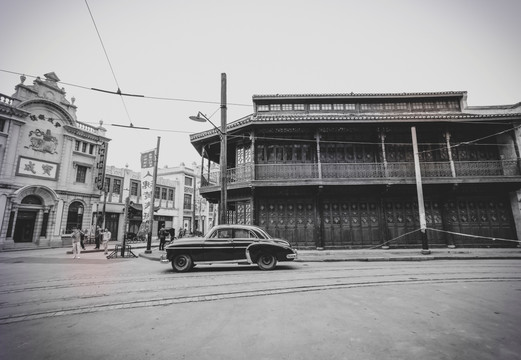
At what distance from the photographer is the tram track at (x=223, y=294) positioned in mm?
4406

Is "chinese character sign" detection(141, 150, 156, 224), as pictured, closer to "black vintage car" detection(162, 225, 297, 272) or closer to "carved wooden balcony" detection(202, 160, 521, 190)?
"carved wooden balcony" detection(202, 160, 521, 190)

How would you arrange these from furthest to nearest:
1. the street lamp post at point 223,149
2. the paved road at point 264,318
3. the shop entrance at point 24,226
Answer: the shop entrance at point 24,226
the street lamp post at point 223,149
the paved road at point 264,318

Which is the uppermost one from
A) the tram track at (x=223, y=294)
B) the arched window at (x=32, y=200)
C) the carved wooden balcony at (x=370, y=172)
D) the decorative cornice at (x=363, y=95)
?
the decorative cornice at (x=363, y=95)

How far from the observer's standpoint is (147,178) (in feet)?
51.9

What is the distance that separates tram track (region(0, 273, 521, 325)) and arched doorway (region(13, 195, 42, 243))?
2238cm

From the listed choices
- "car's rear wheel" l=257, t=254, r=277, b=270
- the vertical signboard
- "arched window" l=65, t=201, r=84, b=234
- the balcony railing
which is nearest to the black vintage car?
"car's rear wheel" l=257, t=254, r=277, b=270

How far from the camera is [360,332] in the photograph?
3.43 metres

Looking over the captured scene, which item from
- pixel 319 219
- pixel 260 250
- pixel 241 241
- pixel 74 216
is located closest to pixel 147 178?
pixel 241 241

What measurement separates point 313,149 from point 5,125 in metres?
24.8

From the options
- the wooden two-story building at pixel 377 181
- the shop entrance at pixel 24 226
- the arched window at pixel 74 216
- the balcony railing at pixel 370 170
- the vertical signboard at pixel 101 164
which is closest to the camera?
the wooden two-story building at pixel 377 181

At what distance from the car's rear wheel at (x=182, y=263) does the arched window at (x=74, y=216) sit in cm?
2100

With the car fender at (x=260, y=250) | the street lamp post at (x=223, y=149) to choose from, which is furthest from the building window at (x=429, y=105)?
the car fender at (x=260, y=250)

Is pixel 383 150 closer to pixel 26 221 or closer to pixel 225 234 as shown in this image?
pixel 225 234

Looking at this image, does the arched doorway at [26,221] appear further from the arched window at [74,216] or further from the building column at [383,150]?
the building column at [383,150]
